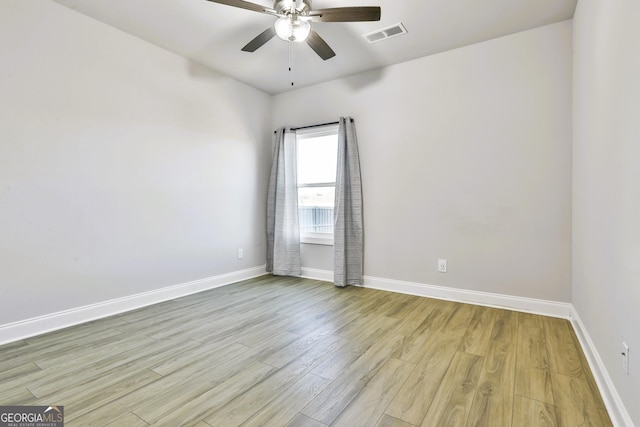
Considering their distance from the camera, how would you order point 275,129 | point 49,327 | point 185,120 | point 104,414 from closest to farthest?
point 104,414 → point 49,327 → point 185,120 → point 275,129

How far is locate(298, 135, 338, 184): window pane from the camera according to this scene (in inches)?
157

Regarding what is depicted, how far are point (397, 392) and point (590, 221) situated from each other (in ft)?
5.48

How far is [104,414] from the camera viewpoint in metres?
1.41

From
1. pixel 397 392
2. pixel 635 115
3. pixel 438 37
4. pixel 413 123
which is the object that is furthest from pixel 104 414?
pixel 438 37

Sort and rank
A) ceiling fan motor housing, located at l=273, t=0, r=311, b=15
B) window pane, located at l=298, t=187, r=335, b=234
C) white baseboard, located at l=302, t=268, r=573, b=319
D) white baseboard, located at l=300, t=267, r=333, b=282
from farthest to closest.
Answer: window pane, located at l=298, t=187, r=335, b=234 < white baseboard, located at l=300, t=267, r=333, b=282 < white baseboard, located at l=302, t=268, r=573, b=319 < ceiling fan motor housing, located at l=273, t=0, r=311, b=15

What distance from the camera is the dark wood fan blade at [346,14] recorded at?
205 cm

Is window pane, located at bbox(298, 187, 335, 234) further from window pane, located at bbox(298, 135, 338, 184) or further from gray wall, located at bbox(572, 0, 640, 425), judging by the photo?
gray wall, located at bbox(572, 0, 640, 425)

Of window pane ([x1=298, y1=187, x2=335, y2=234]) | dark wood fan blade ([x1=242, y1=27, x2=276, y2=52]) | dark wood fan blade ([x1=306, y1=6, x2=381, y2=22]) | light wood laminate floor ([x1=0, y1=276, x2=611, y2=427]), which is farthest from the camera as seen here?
window pane ([x1=298, y1=187, x2=335, y2=234])

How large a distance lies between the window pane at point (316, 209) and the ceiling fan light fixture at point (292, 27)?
2020 millimetres

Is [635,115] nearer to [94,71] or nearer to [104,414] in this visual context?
[104,414]

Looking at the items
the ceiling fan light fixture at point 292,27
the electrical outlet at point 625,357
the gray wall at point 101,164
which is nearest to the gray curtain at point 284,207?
the gray wall at point 101,164

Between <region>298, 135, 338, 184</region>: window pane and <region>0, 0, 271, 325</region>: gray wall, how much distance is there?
965 mm

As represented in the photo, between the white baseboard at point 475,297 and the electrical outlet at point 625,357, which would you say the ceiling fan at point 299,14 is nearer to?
the electrical outlet at point 625,357

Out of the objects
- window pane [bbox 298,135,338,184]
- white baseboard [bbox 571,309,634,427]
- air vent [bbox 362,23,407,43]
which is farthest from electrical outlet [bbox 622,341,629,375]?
window pane [bbox 298,135,338,184]
